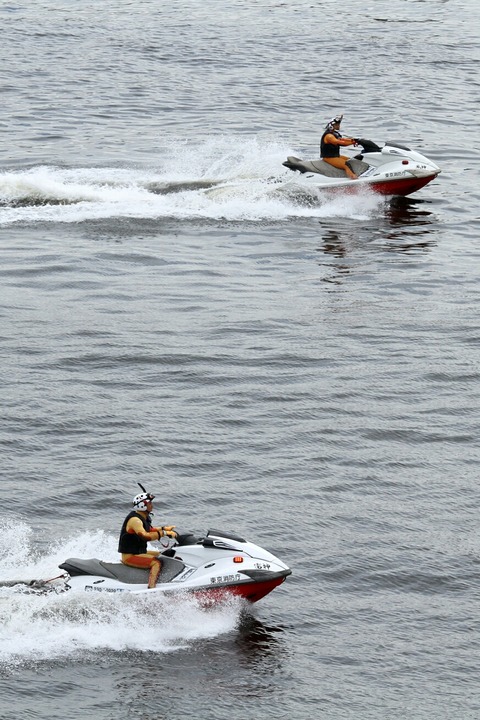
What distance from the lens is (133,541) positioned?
18109mm

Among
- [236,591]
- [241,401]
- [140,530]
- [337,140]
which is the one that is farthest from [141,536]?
[337,140]

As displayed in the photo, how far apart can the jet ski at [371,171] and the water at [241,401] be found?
2.63ft

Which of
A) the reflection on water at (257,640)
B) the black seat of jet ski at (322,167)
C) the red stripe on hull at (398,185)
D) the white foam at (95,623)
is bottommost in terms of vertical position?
the reflection on water at (257,640)

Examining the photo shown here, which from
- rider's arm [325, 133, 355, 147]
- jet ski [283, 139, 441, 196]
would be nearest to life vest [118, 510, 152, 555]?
rider's arm [325, 133, 355, 147]

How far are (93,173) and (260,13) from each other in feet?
117

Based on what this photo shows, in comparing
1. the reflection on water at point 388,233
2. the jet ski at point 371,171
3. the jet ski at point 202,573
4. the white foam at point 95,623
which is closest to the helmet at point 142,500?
the jet ski at point 202,573

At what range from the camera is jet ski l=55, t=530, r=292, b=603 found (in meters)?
18.0

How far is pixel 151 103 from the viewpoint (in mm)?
53062

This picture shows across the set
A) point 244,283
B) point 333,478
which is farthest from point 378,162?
point 333,478

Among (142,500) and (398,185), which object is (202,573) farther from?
(398,185)

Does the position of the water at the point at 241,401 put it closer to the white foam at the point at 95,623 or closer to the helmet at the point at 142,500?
the white foam at the point at 95,623

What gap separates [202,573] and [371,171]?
2171 cm

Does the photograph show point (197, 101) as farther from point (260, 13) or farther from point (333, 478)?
point (333, 478)

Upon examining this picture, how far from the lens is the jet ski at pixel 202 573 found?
18.0 metres
